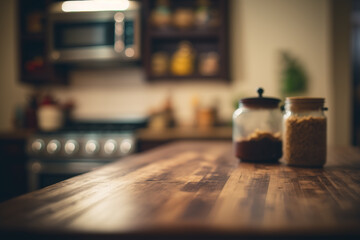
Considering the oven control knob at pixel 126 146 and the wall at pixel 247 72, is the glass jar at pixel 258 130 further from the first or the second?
the wall at pixel 247 72

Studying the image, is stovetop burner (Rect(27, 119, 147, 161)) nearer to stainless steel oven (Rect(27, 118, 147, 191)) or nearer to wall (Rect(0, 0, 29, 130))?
stainless steel oven (Rect(27, 118, 147, 191))

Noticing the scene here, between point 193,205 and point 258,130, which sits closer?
point 193,205

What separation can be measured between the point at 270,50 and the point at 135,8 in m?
1.35

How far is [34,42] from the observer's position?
3.29 m

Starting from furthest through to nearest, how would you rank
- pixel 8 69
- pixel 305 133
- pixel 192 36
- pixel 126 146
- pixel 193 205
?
1. pixel 8 69
2. pixel 192 36
3. pixel 126 146
4. pixel 305 133
5. pixel 193 205

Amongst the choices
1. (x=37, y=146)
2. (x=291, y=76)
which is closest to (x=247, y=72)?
(x=291, y=76)

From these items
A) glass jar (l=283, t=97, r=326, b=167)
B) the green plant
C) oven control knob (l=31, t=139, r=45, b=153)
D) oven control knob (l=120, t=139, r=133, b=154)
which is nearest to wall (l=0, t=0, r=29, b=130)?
oven control knob (l=31, t=139, r=45, b=153)

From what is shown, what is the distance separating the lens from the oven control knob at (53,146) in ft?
8.66

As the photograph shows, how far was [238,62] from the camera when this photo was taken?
3207mm

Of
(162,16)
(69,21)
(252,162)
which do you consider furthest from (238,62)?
(252,162)

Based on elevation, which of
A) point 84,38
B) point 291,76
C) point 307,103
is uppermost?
point 84,38

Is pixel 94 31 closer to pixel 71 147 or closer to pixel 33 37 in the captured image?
pixel 33 37

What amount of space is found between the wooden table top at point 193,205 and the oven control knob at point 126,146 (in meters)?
1.71

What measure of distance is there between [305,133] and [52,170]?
224 centimetres
